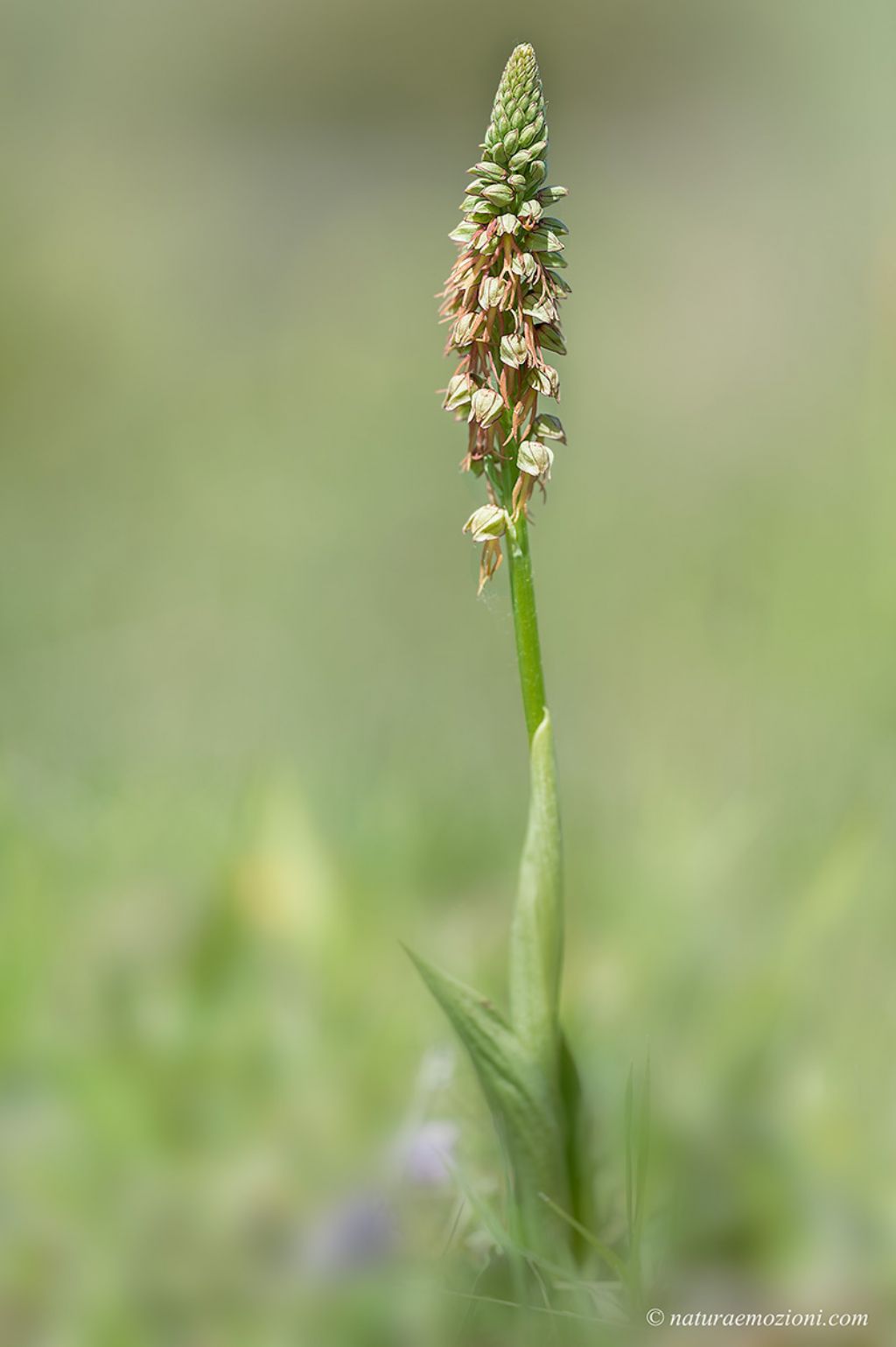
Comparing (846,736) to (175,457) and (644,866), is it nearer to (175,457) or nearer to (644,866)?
(644,866)

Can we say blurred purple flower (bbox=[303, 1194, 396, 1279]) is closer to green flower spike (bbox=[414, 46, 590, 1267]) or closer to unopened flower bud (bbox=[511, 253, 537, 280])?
green flower spike (bbox=[414, 46, 590, 1267])

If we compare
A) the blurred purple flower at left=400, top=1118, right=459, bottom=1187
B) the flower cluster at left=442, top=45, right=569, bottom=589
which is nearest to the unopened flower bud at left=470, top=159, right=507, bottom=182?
the flower cluster at left=442, top=45, right=569, bottom=589

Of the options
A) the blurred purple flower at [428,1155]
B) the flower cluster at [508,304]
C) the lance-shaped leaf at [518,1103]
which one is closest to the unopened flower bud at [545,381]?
the flower cluster at [508,304]

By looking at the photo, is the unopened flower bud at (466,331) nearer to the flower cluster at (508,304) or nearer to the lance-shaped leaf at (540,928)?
the flower cluster at (508,304)

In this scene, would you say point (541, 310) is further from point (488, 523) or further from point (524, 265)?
point (488, 523)

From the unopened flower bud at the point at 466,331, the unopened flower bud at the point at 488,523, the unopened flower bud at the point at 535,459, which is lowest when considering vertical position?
the unopened flower bud at the point at 488,523

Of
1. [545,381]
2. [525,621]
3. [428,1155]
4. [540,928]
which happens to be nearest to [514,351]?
[545,381]

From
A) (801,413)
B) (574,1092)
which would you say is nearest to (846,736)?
(574,1092)
